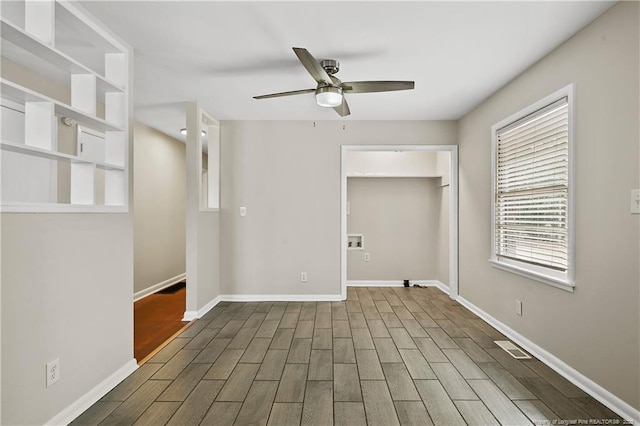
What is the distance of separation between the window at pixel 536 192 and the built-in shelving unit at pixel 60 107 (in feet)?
10.6

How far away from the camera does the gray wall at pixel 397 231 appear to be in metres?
5.67

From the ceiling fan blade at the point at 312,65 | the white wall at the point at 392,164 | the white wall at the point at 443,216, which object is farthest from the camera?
the white wall at the point at 392,164

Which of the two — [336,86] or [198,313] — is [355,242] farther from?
[336,86]

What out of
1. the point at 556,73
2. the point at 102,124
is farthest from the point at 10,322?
the point at 556,73

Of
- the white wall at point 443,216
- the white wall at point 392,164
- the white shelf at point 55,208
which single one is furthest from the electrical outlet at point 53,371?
the white wall at point 443,216

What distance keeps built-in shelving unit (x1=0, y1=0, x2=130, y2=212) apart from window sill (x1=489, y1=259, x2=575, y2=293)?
3224 millimetres

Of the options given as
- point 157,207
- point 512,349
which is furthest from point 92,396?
point 157,207

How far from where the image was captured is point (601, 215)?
2.20 meters

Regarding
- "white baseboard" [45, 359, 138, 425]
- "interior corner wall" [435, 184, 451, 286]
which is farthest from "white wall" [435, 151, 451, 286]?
"white baseboard" [45, 359, 138, 425]

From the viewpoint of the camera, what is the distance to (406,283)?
5527 millimetres

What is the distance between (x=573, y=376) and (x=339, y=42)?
292cm

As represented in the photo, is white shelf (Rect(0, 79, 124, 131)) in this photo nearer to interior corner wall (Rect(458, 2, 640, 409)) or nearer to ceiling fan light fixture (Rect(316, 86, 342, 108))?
ceiling fan light fixture (Rect(316, 86, 342, 108))

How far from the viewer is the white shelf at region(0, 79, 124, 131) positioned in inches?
63.6

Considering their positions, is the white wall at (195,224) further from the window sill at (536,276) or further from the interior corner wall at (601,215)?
the interior corner wall at (601,215)
